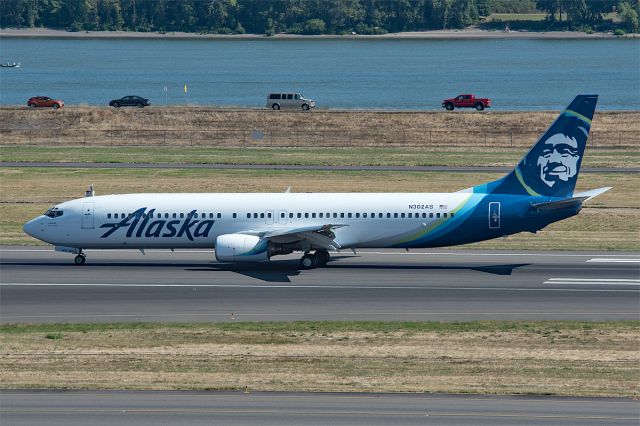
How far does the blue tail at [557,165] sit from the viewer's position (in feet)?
168

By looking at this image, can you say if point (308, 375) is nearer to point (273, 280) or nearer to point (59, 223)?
point (273, 280)

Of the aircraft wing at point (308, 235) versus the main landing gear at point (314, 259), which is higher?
the aircraft wing at point (308, 235)

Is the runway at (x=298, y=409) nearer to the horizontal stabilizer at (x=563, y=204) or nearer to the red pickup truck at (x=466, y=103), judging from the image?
the horizontal stabilizer at (x=563, y=204)

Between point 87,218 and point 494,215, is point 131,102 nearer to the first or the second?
point 87,218

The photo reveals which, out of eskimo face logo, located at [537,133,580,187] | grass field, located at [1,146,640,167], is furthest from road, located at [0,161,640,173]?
eskimo face logo, located at [537,133,580,187]

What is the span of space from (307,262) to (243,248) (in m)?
3.37

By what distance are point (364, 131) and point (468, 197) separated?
64122mm

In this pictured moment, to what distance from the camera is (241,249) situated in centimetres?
4997

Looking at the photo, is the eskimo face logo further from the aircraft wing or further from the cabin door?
the cabin door

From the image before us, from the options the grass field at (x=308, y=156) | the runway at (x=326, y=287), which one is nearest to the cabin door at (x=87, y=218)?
the runway at (x=326, y=287)

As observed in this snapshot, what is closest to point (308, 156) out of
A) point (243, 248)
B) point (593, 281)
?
point (243, 248)

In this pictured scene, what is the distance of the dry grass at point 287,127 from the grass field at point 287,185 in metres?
24.3

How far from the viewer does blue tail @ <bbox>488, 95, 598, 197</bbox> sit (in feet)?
168

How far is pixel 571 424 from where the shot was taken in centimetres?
2730
